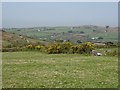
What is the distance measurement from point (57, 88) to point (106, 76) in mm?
4775

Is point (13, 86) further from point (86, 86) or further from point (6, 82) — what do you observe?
point (86, 86)

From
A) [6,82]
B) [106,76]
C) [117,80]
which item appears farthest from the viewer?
[106,76]

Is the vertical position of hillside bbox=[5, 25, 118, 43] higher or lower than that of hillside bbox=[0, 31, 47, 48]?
lower

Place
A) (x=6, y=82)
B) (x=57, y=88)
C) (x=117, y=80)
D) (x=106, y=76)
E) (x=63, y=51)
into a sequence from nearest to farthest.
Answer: (x=57, y=88)
(x=6, y=82)
(x=117, y=80)
(x=106, y=76)
(x=63, y=51)

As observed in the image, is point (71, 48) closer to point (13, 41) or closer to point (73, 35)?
point (13, 41)

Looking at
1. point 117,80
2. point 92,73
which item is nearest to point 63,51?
point 92,73

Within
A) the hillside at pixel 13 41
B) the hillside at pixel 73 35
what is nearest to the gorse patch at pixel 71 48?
the hillside at pixel 13 41

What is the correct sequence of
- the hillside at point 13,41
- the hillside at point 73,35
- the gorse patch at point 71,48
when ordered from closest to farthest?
the gorse patch at point 71,48
the hillside at point 13,41
the hillside at point 73,35

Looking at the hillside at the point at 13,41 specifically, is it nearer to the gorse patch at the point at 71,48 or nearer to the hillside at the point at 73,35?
the hillside at the point at 73,35

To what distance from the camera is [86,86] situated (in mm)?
13734

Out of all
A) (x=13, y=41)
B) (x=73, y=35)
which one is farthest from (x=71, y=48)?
(x=73, y=35)

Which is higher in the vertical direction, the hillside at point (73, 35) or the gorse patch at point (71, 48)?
the gorse patch at point (71, 48)

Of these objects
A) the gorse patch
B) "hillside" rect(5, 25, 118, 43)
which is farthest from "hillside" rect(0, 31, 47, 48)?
the gorse patch

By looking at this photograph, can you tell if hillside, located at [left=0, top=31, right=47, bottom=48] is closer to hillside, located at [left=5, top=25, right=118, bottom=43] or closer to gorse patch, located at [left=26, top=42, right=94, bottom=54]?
hillside, located at [left=5, top=25, right=118, bottom=43]
